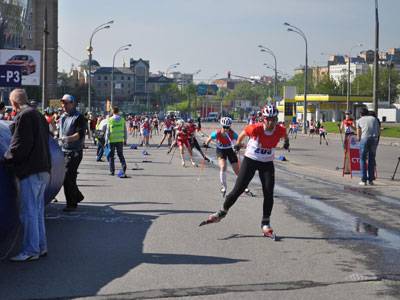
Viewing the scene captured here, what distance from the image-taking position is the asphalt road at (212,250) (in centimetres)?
709

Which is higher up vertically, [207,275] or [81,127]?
[81,127]

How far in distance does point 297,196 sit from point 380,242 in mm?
5717

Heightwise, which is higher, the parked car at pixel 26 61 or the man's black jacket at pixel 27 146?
the parked car at pixel 26 61

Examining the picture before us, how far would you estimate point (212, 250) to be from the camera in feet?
29.6

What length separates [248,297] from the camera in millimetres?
6762

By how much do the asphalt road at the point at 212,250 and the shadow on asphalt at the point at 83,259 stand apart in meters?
0.01

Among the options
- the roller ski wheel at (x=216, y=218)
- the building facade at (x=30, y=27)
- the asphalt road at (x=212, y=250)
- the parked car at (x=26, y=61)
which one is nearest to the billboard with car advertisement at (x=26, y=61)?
the parked car at (x=26, y=61)

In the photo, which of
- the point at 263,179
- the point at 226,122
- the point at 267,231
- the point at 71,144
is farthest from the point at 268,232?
the point at 226,122

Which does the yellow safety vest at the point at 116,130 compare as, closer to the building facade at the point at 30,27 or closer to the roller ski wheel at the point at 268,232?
the roller ski wheel at the point at 268,232

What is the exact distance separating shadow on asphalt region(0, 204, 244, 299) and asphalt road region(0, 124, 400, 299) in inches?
0.4

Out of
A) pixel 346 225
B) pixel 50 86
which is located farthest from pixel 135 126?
pixel 50 86

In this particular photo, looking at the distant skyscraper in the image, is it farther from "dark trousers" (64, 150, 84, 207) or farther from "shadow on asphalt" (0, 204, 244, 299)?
"shadow on asphalt" (0, 204, 244, 299)

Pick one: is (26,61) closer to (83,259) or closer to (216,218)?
(216,218)

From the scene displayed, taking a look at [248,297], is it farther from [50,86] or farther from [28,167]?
[50,86]
